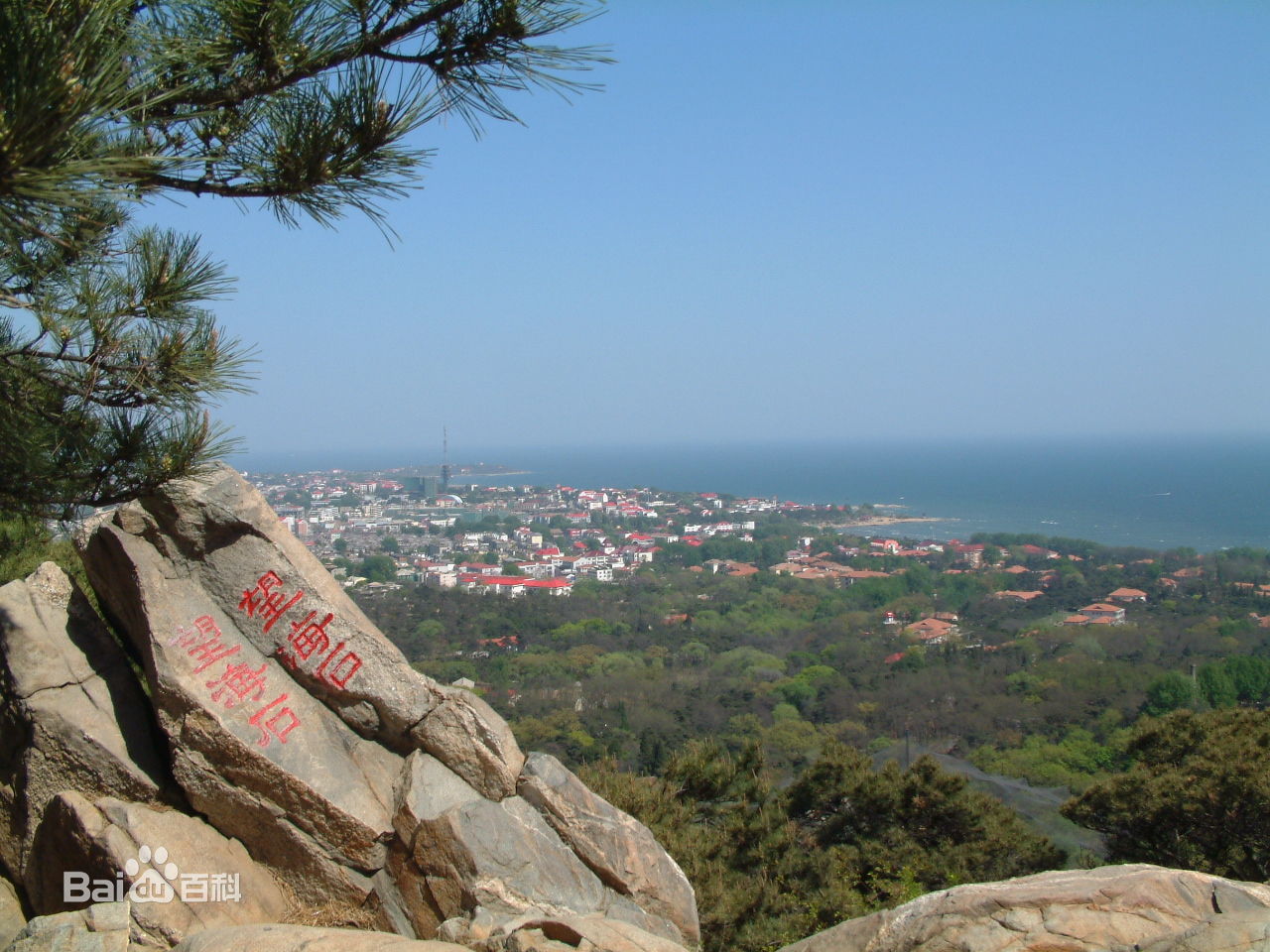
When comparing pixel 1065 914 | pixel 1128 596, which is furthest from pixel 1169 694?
pixel 1065 914

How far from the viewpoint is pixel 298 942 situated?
3150mm

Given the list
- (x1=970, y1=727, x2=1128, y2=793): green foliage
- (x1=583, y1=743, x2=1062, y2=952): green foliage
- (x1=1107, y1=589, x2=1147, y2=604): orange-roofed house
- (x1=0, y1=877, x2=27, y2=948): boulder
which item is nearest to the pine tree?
(x1=0, y1=877, x2=27, y2=948): boulder

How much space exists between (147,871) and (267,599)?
1335mm

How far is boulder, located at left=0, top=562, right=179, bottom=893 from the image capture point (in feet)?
13.7

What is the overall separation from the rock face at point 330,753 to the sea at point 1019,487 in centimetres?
4157

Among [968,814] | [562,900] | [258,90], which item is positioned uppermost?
[258,90]

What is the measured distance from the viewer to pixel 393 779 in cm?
459

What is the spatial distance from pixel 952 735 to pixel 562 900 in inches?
577

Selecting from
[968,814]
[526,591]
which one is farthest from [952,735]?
[526,591]

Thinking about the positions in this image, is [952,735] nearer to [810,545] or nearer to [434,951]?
[434,951]

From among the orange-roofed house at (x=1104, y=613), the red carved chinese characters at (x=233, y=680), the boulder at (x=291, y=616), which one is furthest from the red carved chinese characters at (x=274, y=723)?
the orange-roofed house at (x=1104, y=613)

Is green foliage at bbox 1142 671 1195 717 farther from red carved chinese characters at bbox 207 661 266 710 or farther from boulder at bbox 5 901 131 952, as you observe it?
boulder at bbox 5 901 131 952

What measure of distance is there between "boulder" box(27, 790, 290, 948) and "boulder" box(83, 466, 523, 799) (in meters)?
0.86

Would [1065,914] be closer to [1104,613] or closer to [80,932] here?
[80,932]
